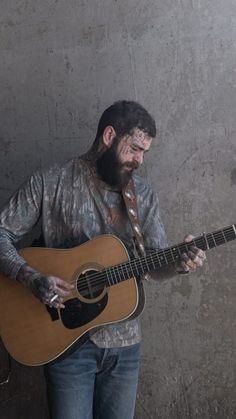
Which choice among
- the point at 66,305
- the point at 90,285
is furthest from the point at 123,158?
the point at 66,305

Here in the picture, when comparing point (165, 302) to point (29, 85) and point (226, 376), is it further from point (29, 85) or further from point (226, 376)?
point (29, 85)

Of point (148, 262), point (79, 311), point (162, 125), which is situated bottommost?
point (79, 311)

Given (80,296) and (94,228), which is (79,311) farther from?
(94,228)

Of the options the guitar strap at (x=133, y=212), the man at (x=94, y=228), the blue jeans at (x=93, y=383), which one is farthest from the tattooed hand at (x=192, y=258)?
the blue jeans at (x=93, y=383)

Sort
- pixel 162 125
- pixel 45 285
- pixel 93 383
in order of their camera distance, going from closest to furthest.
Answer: pixel 45 285
pixel 93 383
pixel 162 125

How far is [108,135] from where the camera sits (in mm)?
2416

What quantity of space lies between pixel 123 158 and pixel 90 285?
0.59m

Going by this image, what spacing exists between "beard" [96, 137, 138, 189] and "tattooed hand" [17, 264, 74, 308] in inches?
20.0

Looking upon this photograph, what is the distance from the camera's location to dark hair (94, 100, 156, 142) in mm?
2381

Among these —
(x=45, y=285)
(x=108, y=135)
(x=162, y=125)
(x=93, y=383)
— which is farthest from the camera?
(x=162, y=125)

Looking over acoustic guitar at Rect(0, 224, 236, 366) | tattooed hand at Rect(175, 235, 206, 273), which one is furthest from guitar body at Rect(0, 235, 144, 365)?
tattooed hand at Rect(175, 235, 206, 273)

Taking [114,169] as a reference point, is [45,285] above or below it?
below

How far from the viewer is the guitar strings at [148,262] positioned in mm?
2234

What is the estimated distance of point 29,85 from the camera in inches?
120
